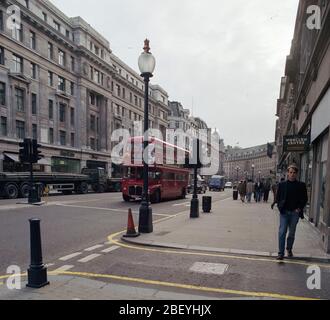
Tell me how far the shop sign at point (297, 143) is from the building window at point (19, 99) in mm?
32814

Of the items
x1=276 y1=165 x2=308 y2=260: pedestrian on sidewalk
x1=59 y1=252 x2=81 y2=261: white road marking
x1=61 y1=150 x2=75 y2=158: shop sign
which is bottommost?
x1=59 y1=252 x2=81 y2=261: white road marking

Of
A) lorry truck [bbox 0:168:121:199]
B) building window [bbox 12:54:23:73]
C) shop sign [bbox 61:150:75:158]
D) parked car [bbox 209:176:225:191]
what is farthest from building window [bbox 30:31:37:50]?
parked car [bbox 209:176:225:191]

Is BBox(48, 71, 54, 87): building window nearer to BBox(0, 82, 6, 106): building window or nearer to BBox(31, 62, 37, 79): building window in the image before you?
BBox(31, 62, 37, 79): building window

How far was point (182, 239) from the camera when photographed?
8281 mm

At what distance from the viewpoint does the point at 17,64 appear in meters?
35.8

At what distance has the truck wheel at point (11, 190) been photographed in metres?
22.5

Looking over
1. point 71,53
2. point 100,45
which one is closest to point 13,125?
point 71,53

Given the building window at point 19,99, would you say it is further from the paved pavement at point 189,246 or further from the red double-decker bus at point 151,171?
the paved pavement at point 189,246

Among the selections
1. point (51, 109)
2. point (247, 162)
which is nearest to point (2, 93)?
point (51, 109)

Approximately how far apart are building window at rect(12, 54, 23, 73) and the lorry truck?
14.3m

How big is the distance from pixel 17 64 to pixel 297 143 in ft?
112

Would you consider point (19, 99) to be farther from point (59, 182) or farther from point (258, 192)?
point (258, 192)

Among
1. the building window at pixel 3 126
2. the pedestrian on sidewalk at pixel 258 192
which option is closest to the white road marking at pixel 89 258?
the pedestrian on sidewalk at pixel 258 192

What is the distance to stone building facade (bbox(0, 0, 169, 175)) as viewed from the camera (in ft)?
112
